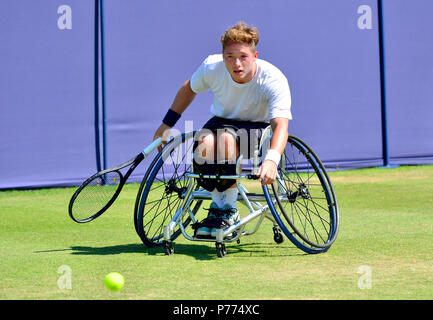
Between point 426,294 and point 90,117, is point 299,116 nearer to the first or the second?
point 90,117

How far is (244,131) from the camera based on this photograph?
442 centimetres

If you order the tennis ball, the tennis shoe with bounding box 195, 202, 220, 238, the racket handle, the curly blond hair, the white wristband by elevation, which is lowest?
the tennis ball

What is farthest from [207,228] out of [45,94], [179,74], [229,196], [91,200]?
[179,74]

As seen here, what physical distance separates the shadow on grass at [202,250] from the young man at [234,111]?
230 millimetres

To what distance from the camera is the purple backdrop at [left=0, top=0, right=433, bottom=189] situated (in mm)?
8172

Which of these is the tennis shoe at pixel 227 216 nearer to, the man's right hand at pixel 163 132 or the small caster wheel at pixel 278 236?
the small caster wheel at pixel 278 236

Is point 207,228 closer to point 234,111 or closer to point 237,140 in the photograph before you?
point 237,140

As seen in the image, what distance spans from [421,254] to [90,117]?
490 centimetres

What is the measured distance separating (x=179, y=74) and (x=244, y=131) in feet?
14.7

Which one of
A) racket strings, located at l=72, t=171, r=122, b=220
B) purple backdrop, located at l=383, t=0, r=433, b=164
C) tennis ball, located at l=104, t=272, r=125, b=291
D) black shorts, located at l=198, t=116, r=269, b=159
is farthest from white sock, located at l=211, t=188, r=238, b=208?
purple backdrop, located at l=383, t=0, r=433, b=164

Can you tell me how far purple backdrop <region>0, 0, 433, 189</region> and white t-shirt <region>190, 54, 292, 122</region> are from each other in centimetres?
396

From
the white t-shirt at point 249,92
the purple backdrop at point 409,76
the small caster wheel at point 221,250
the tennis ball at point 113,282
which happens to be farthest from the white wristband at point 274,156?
the purple backdrop at point 409,76

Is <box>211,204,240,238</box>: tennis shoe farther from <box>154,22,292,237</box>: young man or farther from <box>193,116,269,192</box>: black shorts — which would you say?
<box>193,116,269,192</box>: black shorts
